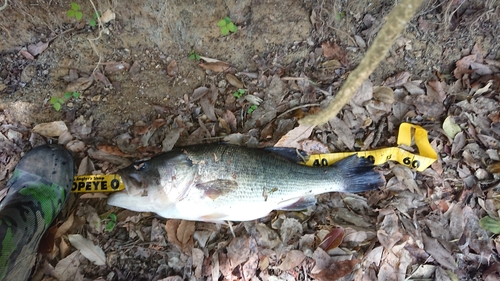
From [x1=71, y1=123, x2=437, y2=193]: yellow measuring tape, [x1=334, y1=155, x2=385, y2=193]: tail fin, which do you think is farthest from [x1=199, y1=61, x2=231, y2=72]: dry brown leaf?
[x1=334, y1=155, x2=385, y2=193]: tail fin

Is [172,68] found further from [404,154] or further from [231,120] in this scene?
[404,154]

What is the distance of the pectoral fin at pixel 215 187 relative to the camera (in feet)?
9.41

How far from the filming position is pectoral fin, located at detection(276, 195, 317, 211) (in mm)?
3213

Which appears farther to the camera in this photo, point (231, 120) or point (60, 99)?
point (231, 120)

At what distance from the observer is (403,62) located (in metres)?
3.77

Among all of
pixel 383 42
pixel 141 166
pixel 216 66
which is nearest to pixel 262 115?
pixel 216 66

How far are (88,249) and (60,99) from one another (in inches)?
59.0

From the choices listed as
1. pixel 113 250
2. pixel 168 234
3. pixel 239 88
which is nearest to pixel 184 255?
pixel 168 234

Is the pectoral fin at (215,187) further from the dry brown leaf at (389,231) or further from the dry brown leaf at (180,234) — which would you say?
the dry brown leaf at (389,231)

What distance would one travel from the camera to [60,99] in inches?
129

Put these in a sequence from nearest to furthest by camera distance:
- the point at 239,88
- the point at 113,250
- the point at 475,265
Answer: the point at 113,250
the point at 475,265
the point at 239,88

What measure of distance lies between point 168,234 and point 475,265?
3114mm

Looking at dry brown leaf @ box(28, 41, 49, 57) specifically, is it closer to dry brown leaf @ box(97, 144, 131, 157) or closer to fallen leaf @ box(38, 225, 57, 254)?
dry brown leaf @ box(97, 144, 131, 157)

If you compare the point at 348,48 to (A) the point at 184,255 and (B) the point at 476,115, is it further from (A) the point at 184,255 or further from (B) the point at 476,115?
(A) the point at 184,255
